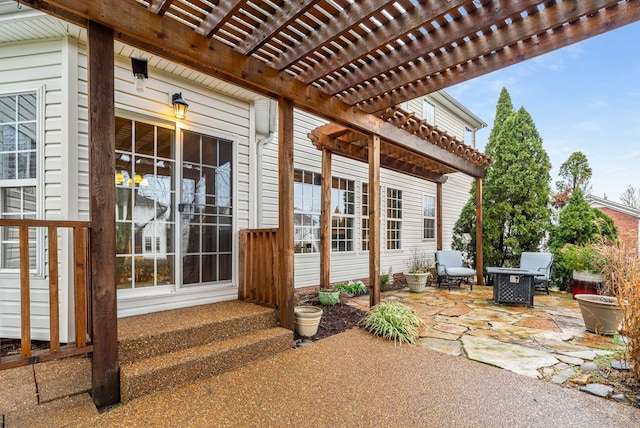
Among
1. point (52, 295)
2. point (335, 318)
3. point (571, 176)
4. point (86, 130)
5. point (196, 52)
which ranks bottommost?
point (335, 318)

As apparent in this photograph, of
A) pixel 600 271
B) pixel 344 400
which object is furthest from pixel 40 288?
pixel 600 271

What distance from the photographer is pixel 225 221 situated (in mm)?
4285

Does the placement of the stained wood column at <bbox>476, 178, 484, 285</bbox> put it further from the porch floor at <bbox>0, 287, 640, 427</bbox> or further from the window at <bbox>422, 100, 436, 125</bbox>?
the porch floor at <bbox>0, 287, 640, 427</bbox>

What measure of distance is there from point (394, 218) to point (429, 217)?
7.10ft

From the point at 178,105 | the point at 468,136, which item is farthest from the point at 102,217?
the point at 468,136

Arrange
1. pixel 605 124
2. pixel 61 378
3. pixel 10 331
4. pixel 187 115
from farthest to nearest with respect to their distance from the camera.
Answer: pixel 605 124, pixel 187 115, pixel 10 331, pixel 61 378

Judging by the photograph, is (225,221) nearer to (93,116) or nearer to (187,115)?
(187,115)

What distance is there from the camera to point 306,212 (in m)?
6.29

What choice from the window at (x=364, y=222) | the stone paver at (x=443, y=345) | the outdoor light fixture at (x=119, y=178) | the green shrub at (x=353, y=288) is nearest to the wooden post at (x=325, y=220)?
the green shrub at (x=353, y=288)

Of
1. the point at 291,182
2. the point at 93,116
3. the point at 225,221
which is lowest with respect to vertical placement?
the point at 225,221

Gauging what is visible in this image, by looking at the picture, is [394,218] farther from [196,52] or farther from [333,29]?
[196,52]

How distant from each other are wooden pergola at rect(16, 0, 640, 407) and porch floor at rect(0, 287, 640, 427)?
57cm

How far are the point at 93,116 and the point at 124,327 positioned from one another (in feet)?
6.28

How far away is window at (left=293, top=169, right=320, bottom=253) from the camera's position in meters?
6.11
